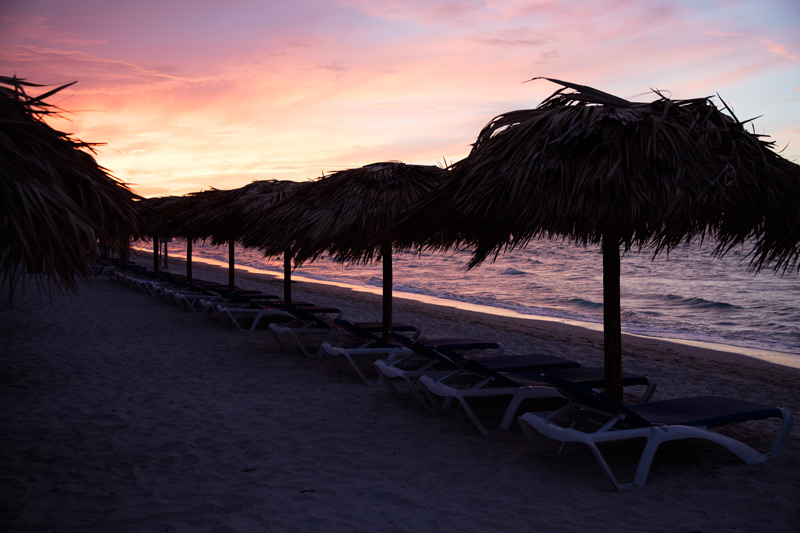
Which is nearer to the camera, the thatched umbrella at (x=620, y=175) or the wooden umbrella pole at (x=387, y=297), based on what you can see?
the thatched umbrella at (x=620, y=175)

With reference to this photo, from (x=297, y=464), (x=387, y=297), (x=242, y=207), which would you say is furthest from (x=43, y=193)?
(x=242, y=207)

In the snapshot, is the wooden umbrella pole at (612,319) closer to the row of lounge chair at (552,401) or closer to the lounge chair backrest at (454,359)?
the row of lounge chair at (552,401)

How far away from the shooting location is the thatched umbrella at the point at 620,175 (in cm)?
328

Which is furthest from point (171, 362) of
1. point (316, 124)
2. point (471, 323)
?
point (316, 124)

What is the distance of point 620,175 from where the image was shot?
10.8 ft

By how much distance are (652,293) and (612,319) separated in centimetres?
1897

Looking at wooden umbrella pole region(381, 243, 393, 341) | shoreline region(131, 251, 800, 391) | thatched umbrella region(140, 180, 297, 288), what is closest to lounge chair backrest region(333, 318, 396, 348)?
wooden umbrella pole region(381, 243, 393, 341)

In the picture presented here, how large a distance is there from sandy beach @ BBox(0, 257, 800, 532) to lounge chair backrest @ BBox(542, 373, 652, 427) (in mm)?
333

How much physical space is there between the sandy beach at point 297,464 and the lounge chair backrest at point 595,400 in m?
0.33

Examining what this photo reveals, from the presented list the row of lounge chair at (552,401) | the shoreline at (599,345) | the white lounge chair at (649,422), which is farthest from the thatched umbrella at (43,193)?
the shoreline at (599,345)

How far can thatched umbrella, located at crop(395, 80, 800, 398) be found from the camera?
129 inches

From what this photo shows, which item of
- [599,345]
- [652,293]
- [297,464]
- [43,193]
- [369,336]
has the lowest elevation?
[599,345]

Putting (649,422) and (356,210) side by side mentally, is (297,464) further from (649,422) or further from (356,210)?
(356,210)

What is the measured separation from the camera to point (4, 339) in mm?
7094
